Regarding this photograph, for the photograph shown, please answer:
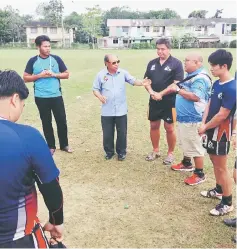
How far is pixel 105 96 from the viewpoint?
5609mm

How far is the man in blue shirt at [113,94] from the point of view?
554cm

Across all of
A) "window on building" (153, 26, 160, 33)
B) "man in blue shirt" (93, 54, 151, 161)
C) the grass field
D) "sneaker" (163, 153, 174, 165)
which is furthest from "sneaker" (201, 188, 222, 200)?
"window on building" (153, 26, 160, 33)

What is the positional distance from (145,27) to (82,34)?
538 inches

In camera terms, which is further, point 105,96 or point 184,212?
point 105,96

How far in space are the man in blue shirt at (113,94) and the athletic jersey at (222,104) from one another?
177 centimetres

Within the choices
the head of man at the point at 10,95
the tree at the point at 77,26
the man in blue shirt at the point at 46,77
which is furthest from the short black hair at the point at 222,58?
the tree at the point at 77,26

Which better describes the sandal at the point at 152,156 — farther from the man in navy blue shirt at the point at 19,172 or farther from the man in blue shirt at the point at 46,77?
the man in navy blue shirt at the point at 19,172

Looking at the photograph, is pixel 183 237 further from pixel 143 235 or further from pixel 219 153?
pixel 219 153

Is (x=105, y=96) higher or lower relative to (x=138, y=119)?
higher

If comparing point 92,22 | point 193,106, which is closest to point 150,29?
point 92,22

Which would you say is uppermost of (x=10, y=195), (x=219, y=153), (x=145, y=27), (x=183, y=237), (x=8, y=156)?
(x=145, y=27)

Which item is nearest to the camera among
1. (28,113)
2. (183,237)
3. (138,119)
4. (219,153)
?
(183,237)

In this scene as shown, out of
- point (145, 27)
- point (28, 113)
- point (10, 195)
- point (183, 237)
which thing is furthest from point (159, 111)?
point (145, 27)

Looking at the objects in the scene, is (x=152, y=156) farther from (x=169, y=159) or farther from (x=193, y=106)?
(x=193, y=106)
